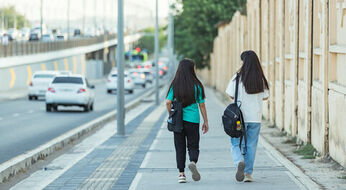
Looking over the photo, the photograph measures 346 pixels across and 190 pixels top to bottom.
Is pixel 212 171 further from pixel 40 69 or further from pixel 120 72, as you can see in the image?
pixel 40 69

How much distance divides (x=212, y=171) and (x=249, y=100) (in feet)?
5.46

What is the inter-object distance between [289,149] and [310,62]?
167 cm

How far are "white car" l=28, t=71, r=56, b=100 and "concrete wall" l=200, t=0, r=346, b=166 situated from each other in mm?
18728

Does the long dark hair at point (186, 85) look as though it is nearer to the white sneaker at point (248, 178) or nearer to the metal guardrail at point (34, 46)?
the white sneaker at point (248, 178)

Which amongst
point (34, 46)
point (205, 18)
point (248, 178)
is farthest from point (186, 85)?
point (34, 46)

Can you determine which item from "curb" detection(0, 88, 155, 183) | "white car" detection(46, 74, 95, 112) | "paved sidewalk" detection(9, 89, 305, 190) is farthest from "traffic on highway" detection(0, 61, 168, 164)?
"paved sidewalk" detection(9, 89, 305, 190)

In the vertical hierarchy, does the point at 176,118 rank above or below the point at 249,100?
below

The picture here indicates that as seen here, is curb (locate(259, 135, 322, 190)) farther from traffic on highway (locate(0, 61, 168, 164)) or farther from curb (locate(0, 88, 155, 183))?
traffic on highway (locate(0, 61, 168, 164))

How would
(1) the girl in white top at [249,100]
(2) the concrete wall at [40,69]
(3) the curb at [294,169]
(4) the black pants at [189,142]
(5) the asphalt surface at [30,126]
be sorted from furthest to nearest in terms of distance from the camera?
(2) the concrete wall at [40,69] → (5) the asphalt surface at [30,126] → (4) the black pants at [189,142] → (1) the girl in white top at [249,100] → (3) the curb at [294,169]

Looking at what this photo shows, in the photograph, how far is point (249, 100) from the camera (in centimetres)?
1012

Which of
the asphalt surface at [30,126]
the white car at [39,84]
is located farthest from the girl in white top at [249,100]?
the white car at [39,84]

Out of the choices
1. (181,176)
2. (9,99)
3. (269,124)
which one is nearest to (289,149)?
(181,176)

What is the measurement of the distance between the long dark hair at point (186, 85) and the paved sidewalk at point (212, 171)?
1.09m

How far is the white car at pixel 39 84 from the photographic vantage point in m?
41.6
